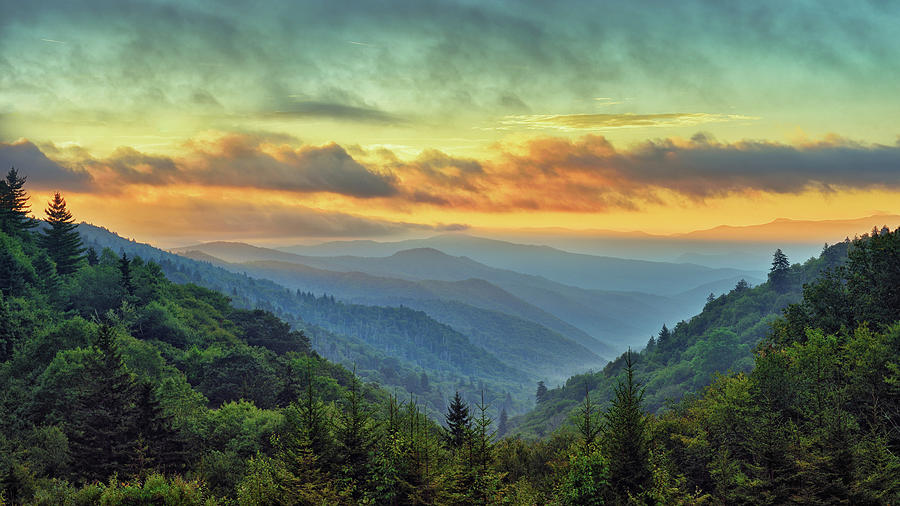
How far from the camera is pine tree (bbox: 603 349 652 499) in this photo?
96.3 ft

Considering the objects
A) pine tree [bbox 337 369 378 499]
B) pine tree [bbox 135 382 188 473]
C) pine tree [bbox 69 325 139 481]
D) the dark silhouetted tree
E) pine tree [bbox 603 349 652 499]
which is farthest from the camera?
the dark silhouetted tree

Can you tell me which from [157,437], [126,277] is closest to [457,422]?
[157,437]

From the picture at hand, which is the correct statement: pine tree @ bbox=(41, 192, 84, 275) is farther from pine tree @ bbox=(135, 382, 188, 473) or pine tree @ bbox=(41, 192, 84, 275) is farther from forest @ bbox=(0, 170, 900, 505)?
pine tree @ bbox=(135, 382, 188, 473)

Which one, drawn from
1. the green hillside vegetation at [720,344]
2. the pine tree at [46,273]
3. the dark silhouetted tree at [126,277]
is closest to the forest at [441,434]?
the pine tree at [46,273]

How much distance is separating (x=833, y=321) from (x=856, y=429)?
1994cm

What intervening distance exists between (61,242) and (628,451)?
381 feet

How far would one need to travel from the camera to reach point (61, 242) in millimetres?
107250

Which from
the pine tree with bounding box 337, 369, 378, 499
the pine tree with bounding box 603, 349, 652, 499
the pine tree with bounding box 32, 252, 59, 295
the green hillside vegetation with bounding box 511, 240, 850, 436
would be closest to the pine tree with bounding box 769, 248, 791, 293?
the green hillside vegetation with bounding box 511, 240, 850, 436

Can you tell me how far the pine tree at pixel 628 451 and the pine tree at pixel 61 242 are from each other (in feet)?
363

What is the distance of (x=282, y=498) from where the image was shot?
2959 cm

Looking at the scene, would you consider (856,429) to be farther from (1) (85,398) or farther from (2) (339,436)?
(1) (85,398)

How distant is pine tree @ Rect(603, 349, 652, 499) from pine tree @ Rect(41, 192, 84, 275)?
11075cm

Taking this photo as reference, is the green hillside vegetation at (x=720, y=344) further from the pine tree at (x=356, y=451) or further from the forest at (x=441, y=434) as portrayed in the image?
the pine tree at (x=356, y=451)

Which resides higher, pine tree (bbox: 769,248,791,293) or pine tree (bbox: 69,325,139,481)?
pine tree (bbox: 769,248,791,293)
